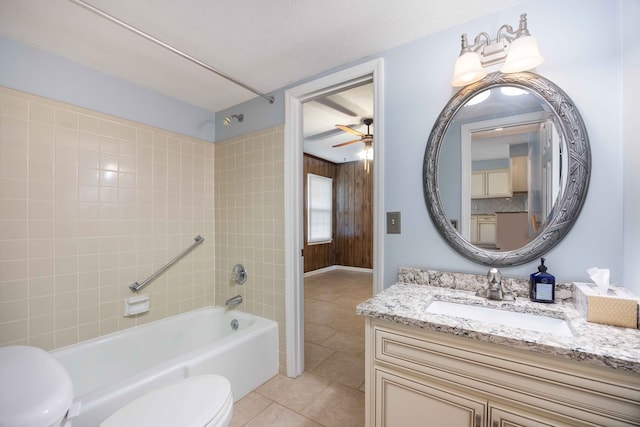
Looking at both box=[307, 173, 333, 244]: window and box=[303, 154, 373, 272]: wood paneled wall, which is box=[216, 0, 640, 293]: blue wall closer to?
box=[307, 173, 333, 244]: window

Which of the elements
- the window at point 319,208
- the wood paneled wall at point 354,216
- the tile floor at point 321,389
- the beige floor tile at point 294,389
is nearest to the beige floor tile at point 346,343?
the tile floor at point 321,389

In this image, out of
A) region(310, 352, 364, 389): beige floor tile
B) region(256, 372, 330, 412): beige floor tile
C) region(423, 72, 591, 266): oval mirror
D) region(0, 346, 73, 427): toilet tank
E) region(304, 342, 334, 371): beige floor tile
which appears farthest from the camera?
region(304, 342, 334, 371): beige floor tile

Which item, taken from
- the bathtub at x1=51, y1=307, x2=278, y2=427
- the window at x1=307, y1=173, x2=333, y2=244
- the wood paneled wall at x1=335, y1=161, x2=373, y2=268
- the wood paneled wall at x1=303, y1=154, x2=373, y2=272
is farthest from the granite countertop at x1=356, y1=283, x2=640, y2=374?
the wood paneled wall at x1=335, y1=161, x2=373, y2=268

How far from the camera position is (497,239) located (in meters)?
1.29

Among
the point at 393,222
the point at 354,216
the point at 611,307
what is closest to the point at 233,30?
the point at 393,222

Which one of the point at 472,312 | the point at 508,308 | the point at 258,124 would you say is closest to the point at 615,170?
the point at 508,308

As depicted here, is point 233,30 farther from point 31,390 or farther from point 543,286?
point 543,286

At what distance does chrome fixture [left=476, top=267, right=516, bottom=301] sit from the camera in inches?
46.3

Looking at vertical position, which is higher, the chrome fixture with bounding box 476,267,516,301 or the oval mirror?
the oval mirror

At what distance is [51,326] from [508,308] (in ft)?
8.44

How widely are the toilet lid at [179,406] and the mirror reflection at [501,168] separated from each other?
53.8 inches

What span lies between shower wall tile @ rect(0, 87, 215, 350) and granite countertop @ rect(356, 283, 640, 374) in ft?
6.08

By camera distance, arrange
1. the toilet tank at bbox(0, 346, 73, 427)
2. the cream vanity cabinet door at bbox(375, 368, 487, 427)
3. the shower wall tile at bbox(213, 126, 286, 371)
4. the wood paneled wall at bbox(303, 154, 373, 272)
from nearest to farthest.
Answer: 1. the toilet tank at bbox(0, 346, 73, 427)
2. the cream vanity cabinet door at bbox(375, 368, 487, 427)
3. the shower wall tile at bbox(213, 126, 286, 371)
4. the wood paneled wall at bbox(303, 154, 373, 272)

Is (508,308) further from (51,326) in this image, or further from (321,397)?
(51,326)
